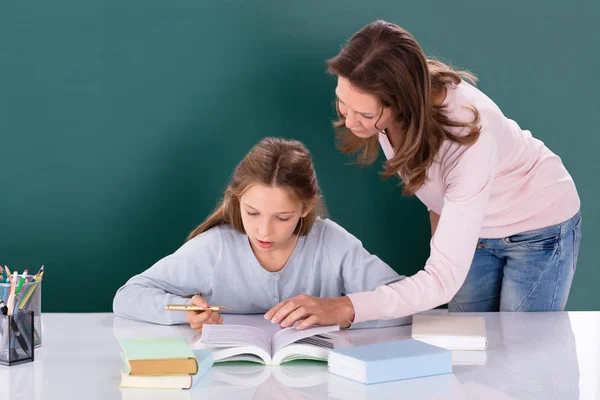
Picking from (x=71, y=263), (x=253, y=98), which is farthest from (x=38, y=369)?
(x=253, y=98)

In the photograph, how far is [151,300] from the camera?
6.42 ft

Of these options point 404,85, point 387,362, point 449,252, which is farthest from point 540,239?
point 387,362

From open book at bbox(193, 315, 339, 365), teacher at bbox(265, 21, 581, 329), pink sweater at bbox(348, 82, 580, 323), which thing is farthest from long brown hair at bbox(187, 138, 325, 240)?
open book at bbox(193, 315, 339, 365)

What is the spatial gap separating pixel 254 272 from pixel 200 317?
27 cm

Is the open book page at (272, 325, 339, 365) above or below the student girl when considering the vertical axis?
below

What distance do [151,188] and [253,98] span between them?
1.30ft

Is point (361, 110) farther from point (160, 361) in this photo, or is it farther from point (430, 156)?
point (160, 361)

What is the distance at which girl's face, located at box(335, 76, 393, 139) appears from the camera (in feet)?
5.87

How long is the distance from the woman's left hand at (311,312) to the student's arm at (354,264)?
0.20 m

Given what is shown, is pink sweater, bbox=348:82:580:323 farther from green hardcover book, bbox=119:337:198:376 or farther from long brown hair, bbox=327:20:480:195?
green hardcover book, bbox=119:337:198:376

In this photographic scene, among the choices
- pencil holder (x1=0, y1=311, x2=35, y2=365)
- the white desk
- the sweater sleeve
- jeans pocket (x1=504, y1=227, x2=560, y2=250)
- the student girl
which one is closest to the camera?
the white desk

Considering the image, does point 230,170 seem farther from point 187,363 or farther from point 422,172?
point 187,363

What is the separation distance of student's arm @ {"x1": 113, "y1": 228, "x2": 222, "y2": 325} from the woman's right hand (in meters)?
0.08

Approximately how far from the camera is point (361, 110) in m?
1.80
